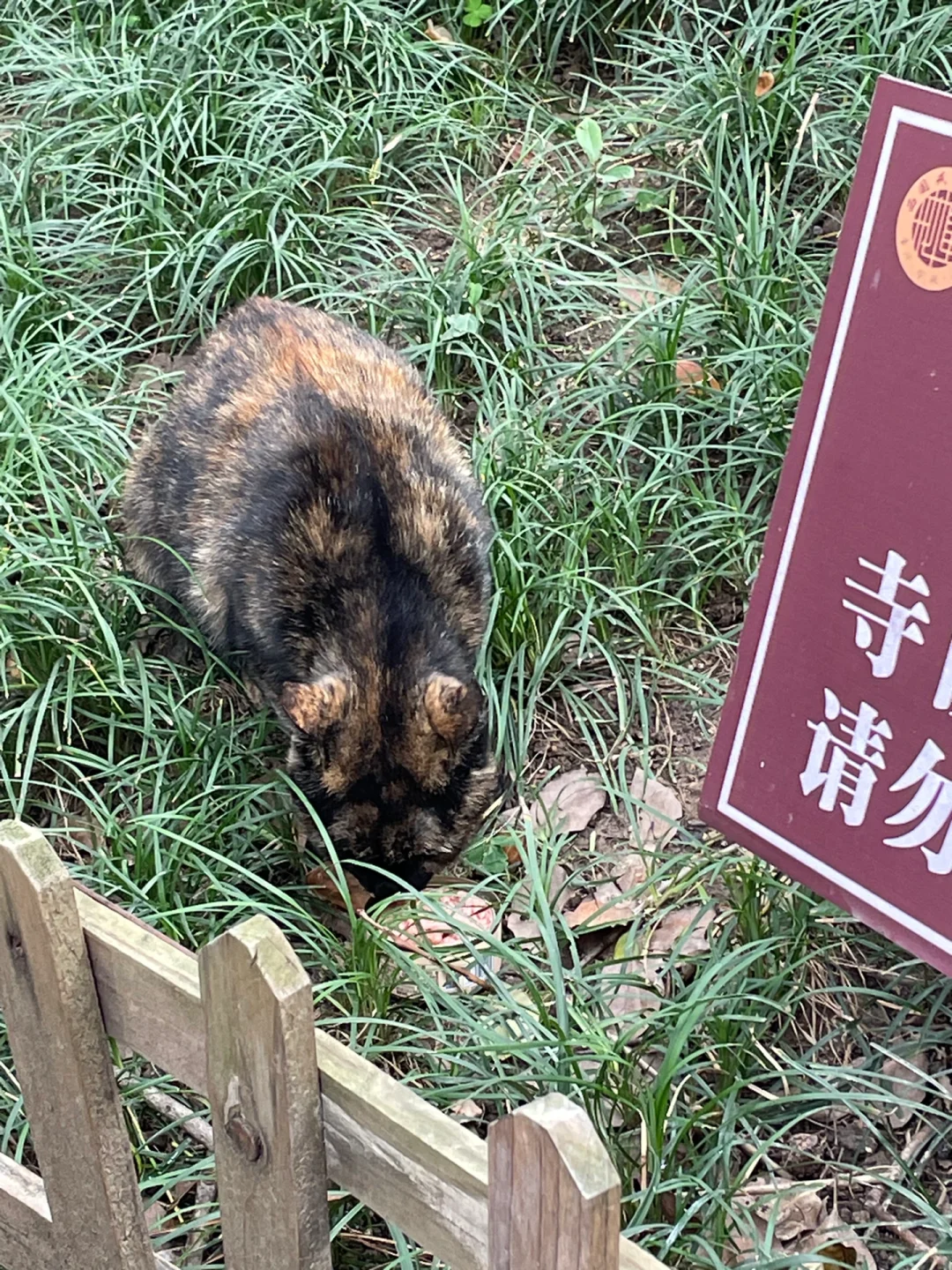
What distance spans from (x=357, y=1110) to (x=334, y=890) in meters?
1.86

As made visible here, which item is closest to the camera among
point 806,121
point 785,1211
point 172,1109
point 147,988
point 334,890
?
point 147,988

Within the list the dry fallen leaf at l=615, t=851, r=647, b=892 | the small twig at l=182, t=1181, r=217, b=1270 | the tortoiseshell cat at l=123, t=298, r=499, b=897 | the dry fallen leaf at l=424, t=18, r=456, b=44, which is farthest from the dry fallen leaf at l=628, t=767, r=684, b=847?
the dry fallen leaf at l=424, t=18, r=456, b=44

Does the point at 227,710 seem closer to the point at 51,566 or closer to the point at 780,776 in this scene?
the point at 51,566

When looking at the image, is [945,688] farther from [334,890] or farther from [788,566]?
[334,890]

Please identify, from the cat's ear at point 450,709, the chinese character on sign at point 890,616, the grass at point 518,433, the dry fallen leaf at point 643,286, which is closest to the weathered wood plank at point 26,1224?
the grass at point 518,433

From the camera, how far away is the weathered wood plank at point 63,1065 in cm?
214

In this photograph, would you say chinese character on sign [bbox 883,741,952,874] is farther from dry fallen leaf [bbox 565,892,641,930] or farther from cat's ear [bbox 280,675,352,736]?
cat's ear [bbox 280,675,352,736]

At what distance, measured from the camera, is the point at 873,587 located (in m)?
2.21

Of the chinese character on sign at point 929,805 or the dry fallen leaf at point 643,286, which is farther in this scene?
the dry fallen leaf at point 643,286

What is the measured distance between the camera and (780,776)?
2.47 metres

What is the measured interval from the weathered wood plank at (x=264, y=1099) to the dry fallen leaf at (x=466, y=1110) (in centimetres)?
86

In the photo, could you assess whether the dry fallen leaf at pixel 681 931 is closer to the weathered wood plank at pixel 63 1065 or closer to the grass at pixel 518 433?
the grass at pixel 518 433

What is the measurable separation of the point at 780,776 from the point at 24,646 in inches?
96.2

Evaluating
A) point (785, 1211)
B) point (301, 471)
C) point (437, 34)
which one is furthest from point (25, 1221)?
point (437, 34)
